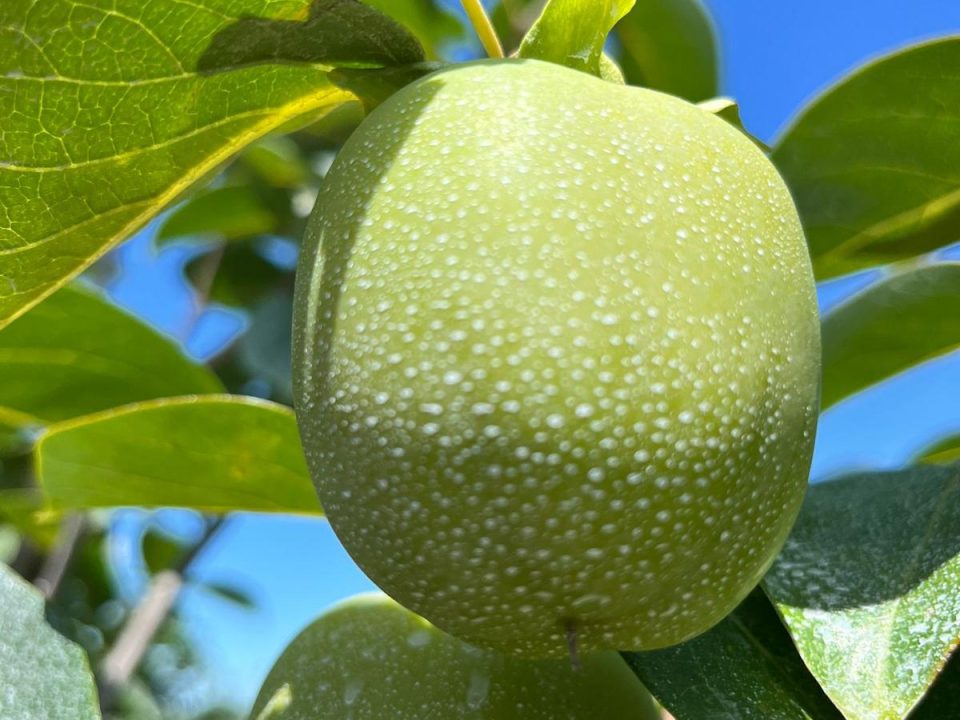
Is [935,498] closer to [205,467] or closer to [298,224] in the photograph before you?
[205,467]

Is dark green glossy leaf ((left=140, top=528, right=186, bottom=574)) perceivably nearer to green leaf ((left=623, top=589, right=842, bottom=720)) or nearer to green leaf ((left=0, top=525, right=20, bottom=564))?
green leaf ((left=0, top=525, right=20, bottom=564))

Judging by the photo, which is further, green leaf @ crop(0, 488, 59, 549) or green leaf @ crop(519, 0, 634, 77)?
green leaf @ crop(0, 488, 59, 549)

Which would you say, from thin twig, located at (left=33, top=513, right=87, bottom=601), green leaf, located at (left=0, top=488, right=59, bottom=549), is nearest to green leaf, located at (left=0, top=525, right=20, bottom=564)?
green leaf, located at (left=0, top=488, right=59, bottom=549)

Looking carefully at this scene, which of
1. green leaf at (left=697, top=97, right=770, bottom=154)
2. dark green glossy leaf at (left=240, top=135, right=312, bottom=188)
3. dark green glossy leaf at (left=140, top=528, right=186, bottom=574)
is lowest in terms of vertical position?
dark green glossy leaf at (left=140, top=528, right=186, bottom=574)

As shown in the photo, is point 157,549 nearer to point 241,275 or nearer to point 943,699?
point 241,275

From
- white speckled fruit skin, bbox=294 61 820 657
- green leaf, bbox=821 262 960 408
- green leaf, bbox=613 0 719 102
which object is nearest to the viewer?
white speckled fruit skin, bbox=294 61 820 657

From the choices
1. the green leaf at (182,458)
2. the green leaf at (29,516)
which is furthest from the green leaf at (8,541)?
the green leaf at (182,458)

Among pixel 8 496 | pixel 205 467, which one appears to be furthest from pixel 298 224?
pixel 205 467

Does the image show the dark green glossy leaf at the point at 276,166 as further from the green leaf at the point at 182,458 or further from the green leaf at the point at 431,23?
the green leaf at the point at 182,458
